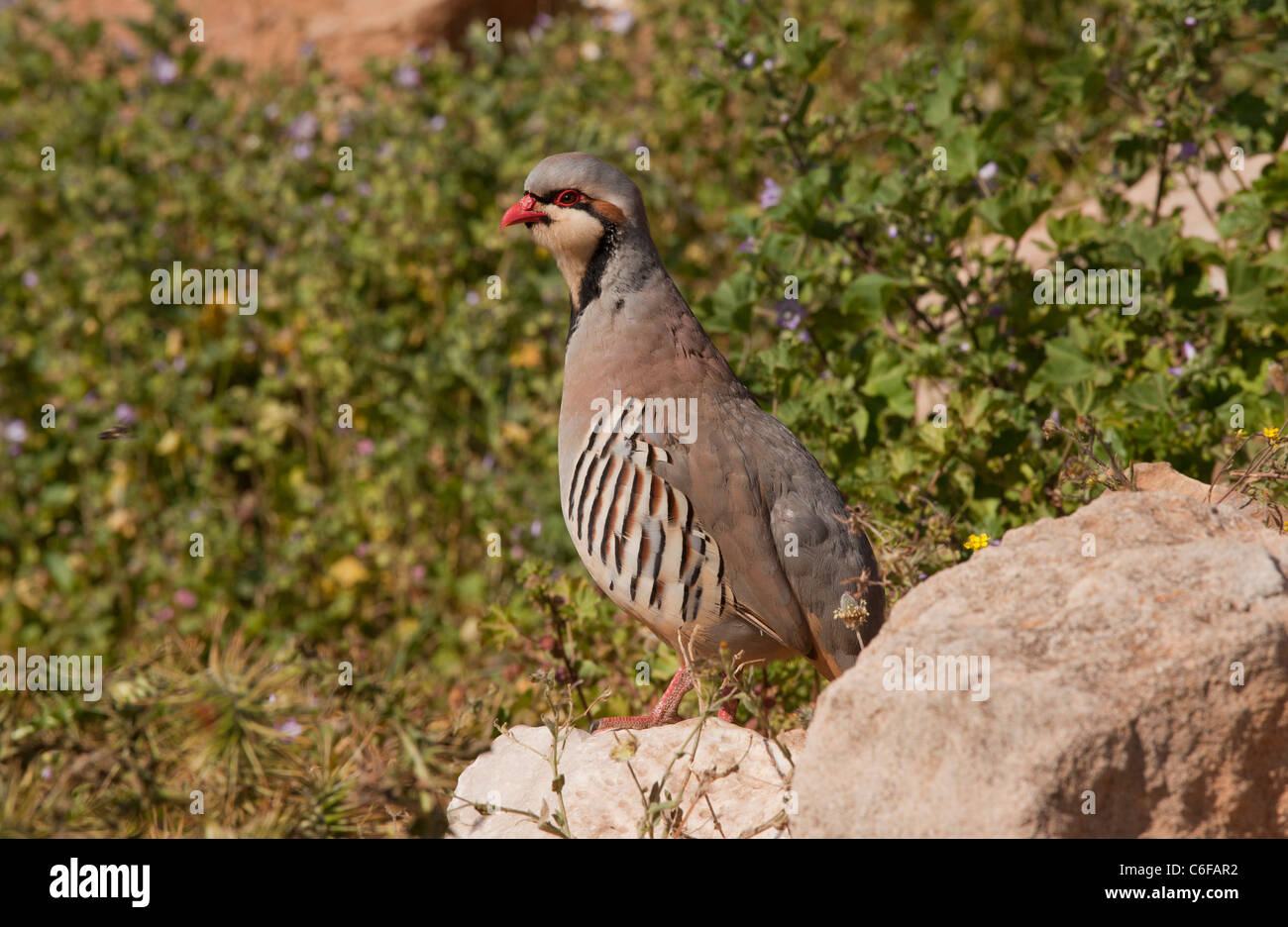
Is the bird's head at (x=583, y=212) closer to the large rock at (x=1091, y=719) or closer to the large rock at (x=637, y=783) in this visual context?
the large rock at (x=637, y=783)

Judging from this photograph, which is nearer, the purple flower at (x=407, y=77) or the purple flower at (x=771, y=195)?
the purple flower at (x=771, y=195)

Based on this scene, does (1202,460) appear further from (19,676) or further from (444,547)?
(19,676)

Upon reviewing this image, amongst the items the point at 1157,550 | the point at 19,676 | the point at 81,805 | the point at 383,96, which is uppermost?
the point at 383,96

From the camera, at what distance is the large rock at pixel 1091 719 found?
80.6 inches

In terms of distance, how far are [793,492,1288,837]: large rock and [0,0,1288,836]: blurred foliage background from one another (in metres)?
0.79

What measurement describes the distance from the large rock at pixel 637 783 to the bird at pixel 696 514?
203 mm

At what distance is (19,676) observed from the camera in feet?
13.9

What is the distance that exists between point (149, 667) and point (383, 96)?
12.1 ft

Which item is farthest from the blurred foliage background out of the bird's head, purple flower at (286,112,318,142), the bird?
the bird's head

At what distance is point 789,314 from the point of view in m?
4.07

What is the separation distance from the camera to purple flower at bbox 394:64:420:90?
6242 millimetres

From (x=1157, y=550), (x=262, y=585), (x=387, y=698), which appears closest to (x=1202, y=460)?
(x=1157, y=550)

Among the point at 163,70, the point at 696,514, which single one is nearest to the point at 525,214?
the point at 696,514

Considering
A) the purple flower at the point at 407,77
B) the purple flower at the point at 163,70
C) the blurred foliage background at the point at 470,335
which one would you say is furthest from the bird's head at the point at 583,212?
the purple flower at the point at 163,70
